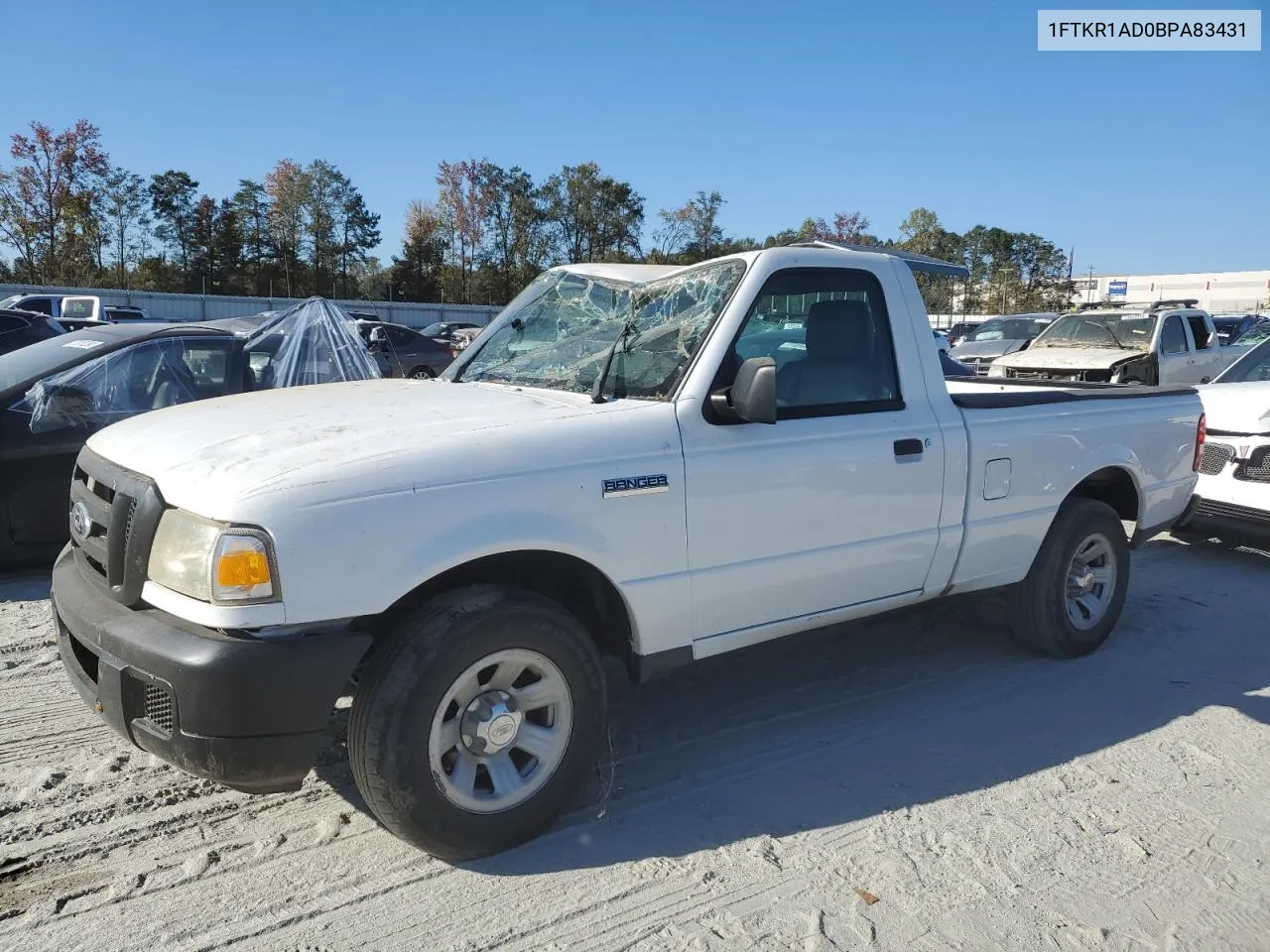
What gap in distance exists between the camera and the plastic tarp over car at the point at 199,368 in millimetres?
6008

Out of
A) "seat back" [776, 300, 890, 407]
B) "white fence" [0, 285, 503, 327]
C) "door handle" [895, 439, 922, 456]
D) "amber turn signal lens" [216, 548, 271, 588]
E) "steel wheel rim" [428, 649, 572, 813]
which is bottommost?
"steel wheel rim" [428, 649, 572, 813]

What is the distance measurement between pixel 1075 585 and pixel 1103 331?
10821 mm

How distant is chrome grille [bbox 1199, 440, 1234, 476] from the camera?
6977 millimetres

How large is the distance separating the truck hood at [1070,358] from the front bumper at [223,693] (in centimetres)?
1267

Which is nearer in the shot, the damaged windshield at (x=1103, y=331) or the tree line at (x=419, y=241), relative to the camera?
the damaged windshield at (x=1103, y=331)

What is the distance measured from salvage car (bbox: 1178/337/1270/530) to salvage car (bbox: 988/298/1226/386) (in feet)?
18.3

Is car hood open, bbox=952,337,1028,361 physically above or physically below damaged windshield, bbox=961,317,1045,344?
below

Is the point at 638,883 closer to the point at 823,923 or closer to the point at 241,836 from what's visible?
the point at 823,923

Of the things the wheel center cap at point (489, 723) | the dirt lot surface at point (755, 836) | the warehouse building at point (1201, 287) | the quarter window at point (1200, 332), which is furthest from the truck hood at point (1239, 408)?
the warehouse building at point (1201, 287)

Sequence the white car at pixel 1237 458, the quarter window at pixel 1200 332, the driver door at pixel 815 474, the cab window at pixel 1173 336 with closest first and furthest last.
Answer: the driver door at pixel 815 474 < the white car at pixel 1237 458 < the cab window at pixel 1173 336 < the quarter window at pixel 1200 332

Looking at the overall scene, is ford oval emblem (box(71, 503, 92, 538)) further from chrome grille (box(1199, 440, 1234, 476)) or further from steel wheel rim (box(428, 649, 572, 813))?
chrome grille (box(1199, 440, 1234, 476))

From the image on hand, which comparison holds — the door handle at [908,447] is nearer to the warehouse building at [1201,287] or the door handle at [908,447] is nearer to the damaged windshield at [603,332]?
the damaged windshield at [603,332]

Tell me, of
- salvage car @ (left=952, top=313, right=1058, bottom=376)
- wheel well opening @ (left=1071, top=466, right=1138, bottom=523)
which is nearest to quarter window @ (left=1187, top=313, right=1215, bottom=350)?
salvage car @ (left=952, top=313, right=1058, bottom=376)

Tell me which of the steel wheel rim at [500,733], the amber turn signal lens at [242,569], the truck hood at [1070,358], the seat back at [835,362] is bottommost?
the steel wheel rim at [500,733]
